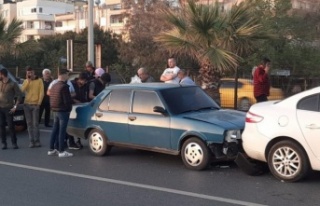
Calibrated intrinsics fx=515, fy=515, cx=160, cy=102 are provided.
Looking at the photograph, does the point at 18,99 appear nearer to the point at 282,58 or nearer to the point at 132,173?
the point at 132,173

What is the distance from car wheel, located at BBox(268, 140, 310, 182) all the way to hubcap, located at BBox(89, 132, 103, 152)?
143 inches

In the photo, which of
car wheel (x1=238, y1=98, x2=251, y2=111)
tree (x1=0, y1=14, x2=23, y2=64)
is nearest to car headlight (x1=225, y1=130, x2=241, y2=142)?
car wheel (x1=238, y1=98, x2=251, y2=111)

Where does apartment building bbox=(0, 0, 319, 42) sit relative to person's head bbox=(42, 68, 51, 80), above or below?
above

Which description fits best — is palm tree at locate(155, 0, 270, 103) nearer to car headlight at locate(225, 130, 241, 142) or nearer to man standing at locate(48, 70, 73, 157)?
man standing at locate(48, 70, 73, 157)

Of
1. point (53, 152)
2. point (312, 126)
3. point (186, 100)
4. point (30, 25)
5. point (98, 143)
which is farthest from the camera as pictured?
point (30, 25)

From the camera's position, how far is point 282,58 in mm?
21750

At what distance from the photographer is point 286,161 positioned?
25.0ft

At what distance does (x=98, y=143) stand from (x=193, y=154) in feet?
7.64

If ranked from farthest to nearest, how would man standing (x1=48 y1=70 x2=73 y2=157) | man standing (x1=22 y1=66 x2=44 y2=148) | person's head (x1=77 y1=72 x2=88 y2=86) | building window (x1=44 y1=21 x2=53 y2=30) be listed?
building window (x1=44 y1=21 x2=53 y2=30) → person's head (x1=77 y1=72 x2=88 y2=86) → man standing (x1=22 y1=66 x2=44 y2=148) → man standing (x1=48 y1=70 x2=73 y2=157)

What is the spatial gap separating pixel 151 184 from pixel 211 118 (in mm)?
1691

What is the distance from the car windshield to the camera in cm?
913

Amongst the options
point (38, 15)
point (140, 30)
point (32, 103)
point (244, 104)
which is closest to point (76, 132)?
point (32, 103)

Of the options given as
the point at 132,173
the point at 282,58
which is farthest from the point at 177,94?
the point at 282,58

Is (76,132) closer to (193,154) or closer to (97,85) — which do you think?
(97,85)
